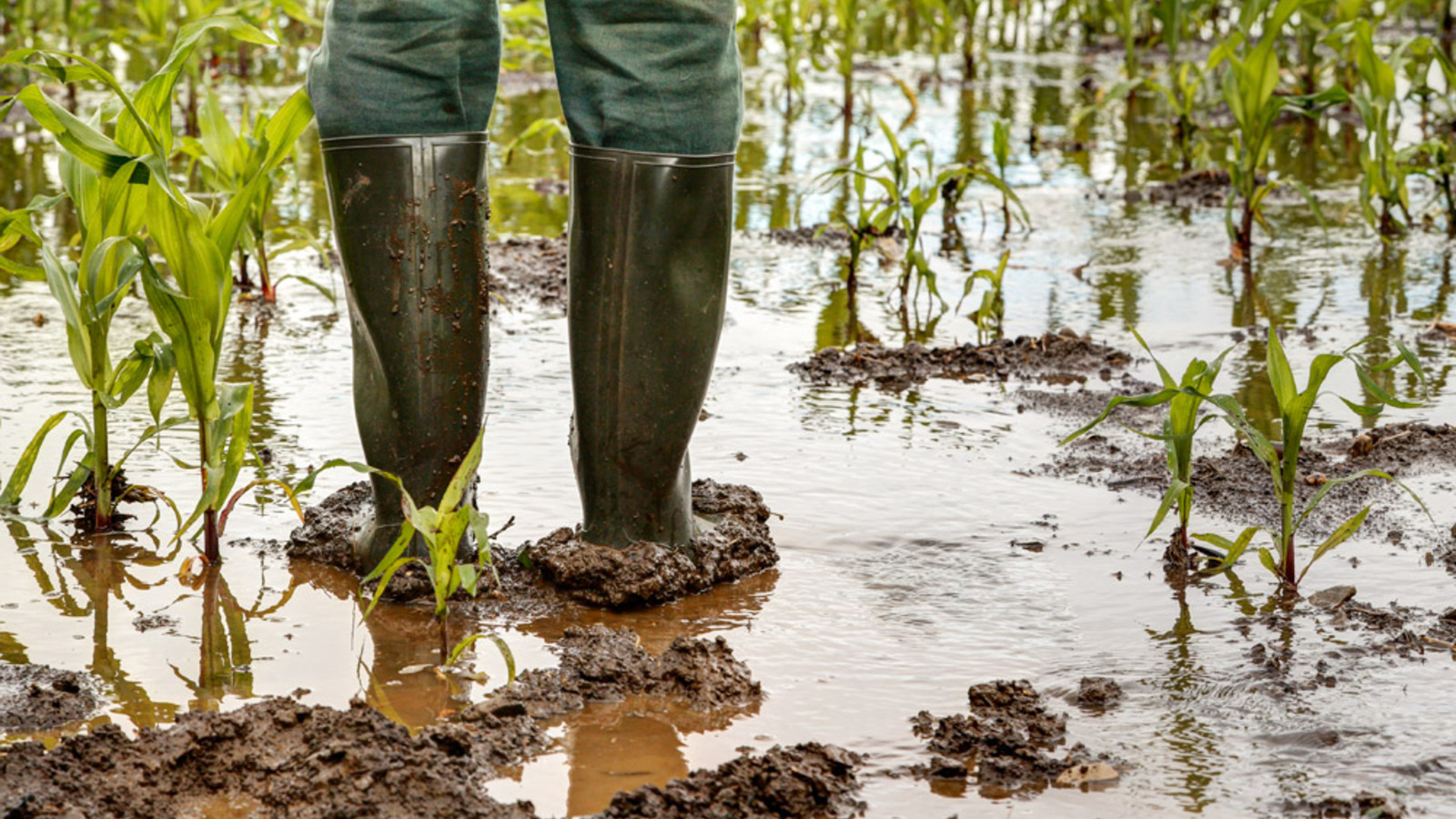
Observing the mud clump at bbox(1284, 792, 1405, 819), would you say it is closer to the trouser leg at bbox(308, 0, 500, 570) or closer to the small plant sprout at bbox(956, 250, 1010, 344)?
the trouser leg at bbox(308, 0, 500, 570)

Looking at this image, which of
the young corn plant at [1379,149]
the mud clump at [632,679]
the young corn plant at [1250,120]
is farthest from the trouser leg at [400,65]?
the young corn plant at [1379,149]

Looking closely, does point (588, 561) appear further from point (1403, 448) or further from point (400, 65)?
point (1403, 448)

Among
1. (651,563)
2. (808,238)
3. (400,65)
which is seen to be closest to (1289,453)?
(651,563)

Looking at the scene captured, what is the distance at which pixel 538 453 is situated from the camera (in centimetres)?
274

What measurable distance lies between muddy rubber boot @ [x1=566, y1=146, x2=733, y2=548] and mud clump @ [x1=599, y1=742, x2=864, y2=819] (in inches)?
23.3

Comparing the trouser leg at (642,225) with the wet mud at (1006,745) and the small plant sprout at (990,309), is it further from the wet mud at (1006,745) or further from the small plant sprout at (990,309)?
the small plant sprout at (990,309)

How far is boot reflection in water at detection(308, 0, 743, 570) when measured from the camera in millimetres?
2061

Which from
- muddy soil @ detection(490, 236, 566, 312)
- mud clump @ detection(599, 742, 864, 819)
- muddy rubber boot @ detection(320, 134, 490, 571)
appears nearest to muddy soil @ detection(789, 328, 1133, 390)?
muddy soil @ detection(490, 236, 566, 312)

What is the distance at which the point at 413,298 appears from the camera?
83.4 inches

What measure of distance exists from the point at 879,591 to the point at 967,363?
1179 millimetres

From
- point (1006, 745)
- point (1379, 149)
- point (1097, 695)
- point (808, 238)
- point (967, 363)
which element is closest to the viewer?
point (1006, 745)

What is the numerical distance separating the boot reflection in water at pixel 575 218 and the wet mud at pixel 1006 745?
22.1 inches

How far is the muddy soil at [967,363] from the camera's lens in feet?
10.6

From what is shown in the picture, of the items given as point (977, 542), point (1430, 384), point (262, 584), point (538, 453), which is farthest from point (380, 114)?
point (1430, 384)
